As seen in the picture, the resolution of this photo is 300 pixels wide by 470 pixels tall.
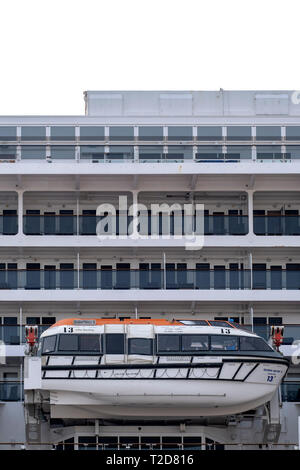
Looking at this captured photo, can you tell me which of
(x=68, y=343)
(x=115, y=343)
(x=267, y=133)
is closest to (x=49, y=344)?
(x=68, y=343)

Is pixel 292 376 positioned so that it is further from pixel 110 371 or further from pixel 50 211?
pixel 50 211

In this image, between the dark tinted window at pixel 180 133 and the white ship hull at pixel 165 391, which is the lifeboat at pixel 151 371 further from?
the dark tinted window at pixel 180 133

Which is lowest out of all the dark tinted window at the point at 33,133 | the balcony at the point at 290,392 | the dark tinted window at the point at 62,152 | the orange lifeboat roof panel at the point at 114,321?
the balcony at the point at 290,392

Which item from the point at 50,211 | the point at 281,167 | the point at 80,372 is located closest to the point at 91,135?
the point at 50,211

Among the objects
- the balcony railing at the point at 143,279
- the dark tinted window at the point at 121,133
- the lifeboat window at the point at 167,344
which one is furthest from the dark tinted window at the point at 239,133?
the lifeboat window at the point at 167,344

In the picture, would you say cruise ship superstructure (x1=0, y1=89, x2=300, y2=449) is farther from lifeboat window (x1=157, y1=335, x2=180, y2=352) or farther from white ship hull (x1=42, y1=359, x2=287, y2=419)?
lifeboat window (x1=157, y1=335, x2=180, y2=352)

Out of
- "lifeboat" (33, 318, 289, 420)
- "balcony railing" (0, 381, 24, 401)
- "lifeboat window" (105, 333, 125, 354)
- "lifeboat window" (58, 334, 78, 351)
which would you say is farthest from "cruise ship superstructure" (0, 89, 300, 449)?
"lifeboat window" (105, 333, 125, 354)

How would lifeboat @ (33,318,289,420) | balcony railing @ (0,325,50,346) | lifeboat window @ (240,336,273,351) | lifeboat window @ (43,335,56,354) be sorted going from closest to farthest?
lifeboat @ (33,318,289,420), lifeboat window @ (43,335,56,354), lifeboat window @ (240,336,273,351), balcony railing @ (0,325,50,346)

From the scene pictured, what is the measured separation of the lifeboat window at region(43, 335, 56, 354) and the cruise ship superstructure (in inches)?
13.4

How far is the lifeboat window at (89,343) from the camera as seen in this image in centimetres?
3506

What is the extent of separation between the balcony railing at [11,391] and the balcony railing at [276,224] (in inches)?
326

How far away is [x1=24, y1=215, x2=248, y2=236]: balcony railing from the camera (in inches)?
1558

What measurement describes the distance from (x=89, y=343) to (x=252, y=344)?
13.9 feet
